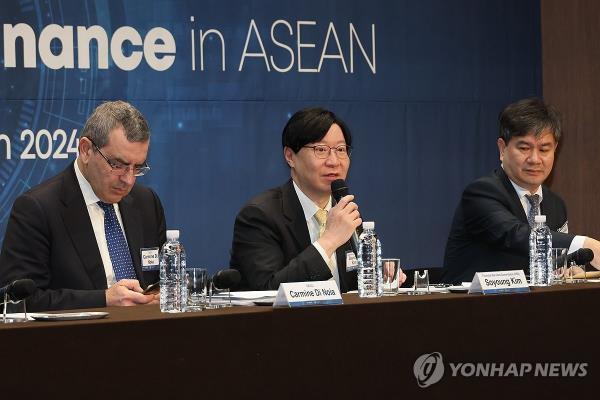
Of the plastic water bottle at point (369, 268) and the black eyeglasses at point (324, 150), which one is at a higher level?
the black eyeglasses at point (324, 150)

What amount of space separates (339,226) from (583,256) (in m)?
0.85

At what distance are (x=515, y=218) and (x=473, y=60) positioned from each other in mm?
1908

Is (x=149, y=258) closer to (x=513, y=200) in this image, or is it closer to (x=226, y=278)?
(x=226, y=278)

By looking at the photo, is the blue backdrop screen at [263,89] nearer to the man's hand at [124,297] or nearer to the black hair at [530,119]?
the black hair at [530,119]

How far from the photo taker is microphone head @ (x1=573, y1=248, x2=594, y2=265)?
3.41 meters

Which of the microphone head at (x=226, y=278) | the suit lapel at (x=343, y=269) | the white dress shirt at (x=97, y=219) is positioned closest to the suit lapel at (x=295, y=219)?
the suit lapel at (x=343, y=269)

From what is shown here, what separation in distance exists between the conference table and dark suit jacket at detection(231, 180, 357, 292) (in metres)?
0.71

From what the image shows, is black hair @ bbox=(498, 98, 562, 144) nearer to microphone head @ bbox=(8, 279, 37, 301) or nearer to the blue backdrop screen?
the blue backdrop screen

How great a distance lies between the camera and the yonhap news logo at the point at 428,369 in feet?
9.22

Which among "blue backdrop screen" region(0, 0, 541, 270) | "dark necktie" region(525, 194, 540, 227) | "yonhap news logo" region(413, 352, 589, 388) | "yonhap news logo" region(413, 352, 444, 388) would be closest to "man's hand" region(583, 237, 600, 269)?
"dark necktie" region(525, 194, 540, 227)

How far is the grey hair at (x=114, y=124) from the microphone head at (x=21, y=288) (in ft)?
3.86

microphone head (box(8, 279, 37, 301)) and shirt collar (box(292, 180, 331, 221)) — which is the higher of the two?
shirt collar (box(292, 180, 331, 221))

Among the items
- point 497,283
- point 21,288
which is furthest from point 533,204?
point 21,288

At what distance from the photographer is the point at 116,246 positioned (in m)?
3.70
